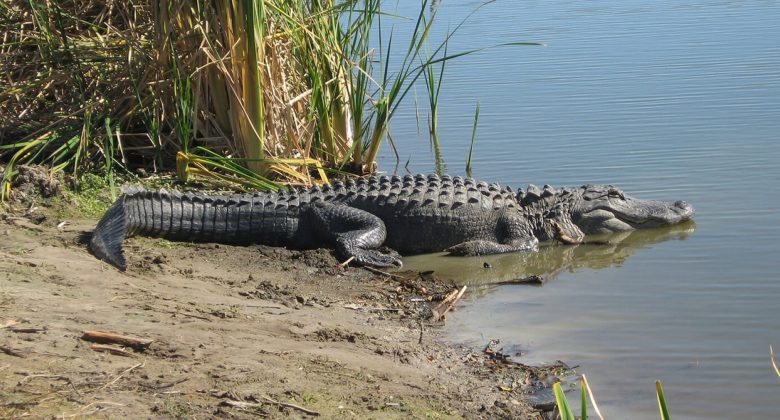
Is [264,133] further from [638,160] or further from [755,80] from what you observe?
[755,80]

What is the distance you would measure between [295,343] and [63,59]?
176 inches

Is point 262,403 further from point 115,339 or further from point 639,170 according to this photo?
point 639,170

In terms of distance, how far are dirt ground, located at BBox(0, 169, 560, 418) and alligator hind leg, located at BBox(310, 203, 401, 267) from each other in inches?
17.5

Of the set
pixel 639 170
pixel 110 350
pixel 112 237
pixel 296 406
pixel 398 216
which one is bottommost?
pixel 296 406

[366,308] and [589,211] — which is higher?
[589,211]

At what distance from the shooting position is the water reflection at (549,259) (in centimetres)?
662

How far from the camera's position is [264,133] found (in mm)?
7723

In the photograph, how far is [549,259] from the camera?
7.09 meters

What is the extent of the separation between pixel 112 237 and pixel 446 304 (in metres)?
1.93

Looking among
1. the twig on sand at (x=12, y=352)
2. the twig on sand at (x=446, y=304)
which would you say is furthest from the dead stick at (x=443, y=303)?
the twig on sand at (x=12, y=352)

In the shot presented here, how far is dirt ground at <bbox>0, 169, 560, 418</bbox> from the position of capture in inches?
135

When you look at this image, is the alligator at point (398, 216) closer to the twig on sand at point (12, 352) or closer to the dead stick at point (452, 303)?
the dead stick at point (452, 303)

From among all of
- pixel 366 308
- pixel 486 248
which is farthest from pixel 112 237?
pixel 486 248

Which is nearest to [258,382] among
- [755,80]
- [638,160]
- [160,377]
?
[160,377]
